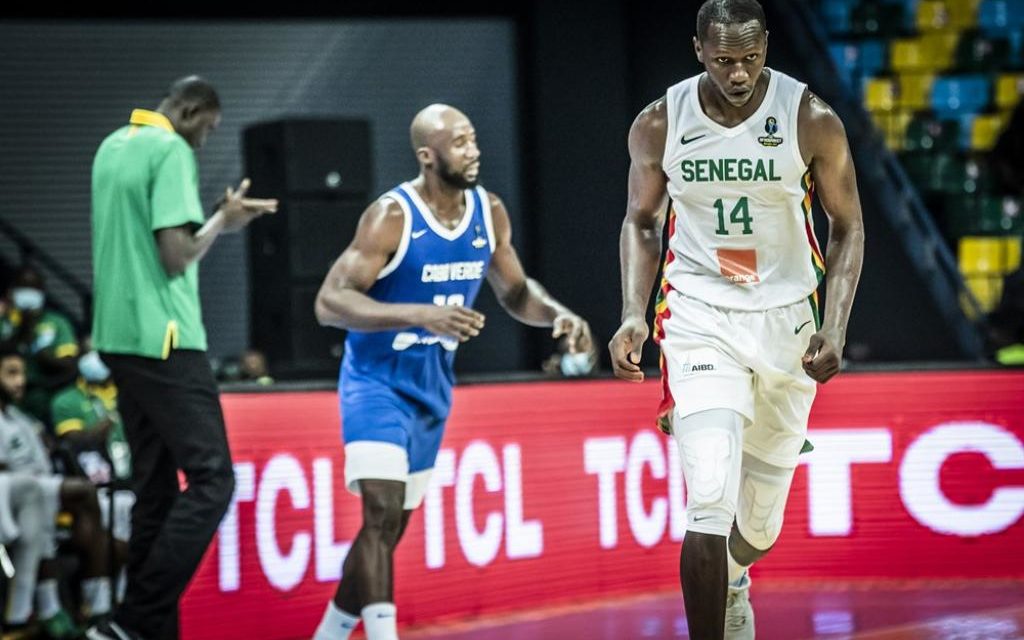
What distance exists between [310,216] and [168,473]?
477cm

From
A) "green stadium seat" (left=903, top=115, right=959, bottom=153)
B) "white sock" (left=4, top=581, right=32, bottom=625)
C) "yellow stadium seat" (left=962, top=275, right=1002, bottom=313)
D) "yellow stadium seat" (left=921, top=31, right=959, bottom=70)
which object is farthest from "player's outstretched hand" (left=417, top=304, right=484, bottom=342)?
"yellow stadium seat" (left=921, top=31, right=959, bottom=70)

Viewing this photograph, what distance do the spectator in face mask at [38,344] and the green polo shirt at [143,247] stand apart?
415 cm

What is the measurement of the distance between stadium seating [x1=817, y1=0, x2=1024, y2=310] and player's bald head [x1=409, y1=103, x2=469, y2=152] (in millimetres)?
9071

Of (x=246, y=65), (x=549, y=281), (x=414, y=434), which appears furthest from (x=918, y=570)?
(x=246, y=65)

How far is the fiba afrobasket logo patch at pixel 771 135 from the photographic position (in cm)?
477

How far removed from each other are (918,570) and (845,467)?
620mm

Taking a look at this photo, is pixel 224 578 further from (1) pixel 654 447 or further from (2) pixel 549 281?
(2) pixel 549 281

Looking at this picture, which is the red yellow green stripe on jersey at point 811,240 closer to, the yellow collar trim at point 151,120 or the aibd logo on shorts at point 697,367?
the aibd logo on shorts at point 697,367

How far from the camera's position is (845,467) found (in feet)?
25.8

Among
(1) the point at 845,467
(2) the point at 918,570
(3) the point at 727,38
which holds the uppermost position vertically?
(3) the point at 727,38

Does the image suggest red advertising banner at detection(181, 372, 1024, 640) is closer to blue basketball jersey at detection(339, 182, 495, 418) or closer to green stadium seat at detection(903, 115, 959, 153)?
blue basketball jersey at detection(339, 182, 495, 418)

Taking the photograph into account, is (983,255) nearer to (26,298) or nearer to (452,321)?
(26,298)

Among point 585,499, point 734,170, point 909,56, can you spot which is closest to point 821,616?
point 585,499

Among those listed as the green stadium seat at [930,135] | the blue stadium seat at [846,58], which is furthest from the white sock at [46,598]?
the blue stadium seat at [846,58]
